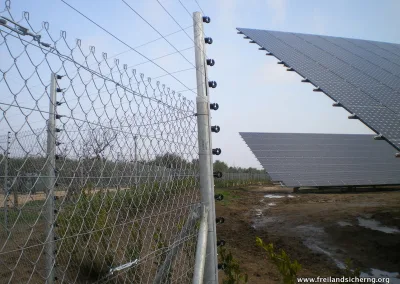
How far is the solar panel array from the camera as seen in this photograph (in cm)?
1326

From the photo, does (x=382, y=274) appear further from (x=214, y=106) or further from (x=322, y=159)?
(x=322, y=159)

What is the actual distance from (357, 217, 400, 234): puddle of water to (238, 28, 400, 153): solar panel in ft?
8.94

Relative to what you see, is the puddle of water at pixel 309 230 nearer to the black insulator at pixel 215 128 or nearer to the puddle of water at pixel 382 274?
Result: the puddle of water at pixel 382 274

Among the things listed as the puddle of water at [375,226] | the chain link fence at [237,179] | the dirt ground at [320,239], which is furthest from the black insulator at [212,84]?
the chain link fence at [237,179]

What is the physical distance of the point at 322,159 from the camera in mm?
15016

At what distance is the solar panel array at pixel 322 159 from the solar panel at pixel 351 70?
5.17 meters

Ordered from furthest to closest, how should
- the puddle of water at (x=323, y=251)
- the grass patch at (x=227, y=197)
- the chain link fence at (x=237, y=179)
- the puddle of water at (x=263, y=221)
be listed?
the chain link fence at (x=237, y=179) < the grass patch at (x=227, y=197) < the puddle of water at (x=263, y=221) < the puddle of water at (x=323, y=251)

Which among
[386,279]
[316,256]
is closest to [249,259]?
[316,256]

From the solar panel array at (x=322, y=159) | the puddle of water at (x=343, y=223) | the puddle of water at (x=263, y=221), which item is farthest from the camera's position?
the solar panel array at (x=322, y=159)

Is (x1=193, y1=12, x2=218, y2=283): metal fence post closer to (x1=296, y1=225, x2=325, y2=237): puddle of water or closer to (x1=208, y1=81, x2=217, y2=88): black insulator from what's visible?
(x1=208, y1=81, x2=217, y2=88): black insulator

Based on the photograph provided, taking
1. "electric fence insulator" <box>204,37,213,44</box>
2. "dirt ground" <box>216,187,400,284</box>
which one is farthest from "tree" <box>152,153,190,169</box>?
"dirt ground" <box>216,187,400,284</box>

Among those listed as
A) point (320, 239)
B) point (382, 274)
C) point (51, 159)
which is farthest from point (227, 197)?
point (51, 159)

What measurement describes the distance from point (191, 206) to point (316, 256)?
4174mm

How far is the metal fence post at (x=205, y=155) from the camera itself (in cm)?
192
